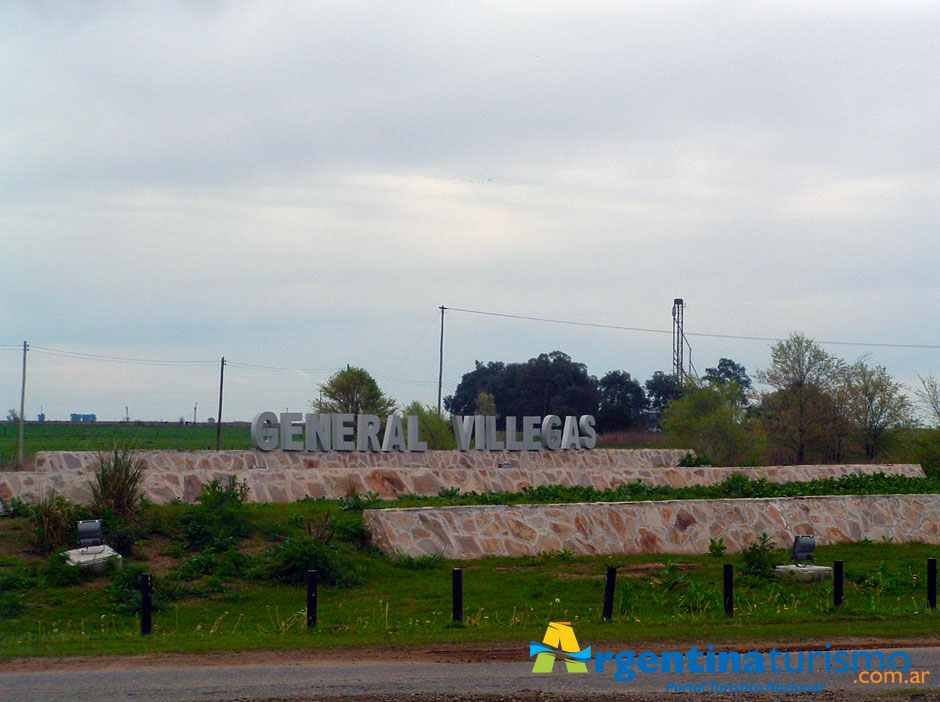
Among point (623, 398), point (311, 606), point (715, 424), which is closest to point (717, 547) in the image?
point (311, 606)

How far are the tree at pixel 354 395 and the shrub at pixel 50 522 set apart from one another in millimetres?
35201

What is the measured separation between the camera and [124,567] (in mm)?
17297

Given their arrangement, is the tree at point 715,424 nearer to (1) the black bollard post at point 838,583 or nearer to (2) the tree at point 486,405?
(2) the tree at point 486,405

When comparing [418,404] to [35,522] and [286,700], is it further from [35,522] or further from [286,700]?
[286,700]

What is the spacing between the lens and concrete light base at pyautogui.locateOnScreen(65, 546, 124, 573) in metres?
17.0

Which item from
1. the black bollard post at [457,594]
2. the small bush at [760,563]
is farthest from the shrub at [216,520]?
the small bush at [760,563]

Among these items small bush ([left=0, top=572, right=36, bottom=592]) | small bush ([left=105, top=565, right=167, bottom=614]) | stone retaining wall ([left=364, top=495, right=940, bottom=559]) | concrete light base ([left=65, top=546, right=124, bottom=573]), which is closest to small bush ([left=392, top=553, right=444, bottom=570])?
stone retaining wall ([left=364, top=495, right=940, bottom=559])

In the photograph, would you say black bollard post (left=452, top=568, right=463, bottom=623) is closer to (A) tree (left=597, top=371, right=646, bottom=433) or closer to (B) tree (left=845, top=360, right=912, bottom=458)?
(B) tree (left=845, top=360, right=912, bottom=458)

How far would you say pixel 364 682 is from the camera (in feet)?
35.6

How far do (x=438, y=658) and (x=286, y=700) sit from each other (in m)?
2.70

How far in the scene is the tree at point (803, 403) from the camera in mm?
51000

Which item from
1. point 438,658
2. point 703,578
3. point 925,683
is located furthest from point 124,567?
point 925,683

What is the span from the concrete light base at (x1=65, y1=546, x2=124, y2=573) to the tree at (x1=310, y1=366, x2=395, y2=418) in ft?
120

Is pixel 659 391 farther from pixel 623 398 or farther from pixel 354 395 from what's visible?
pixel 354 395
